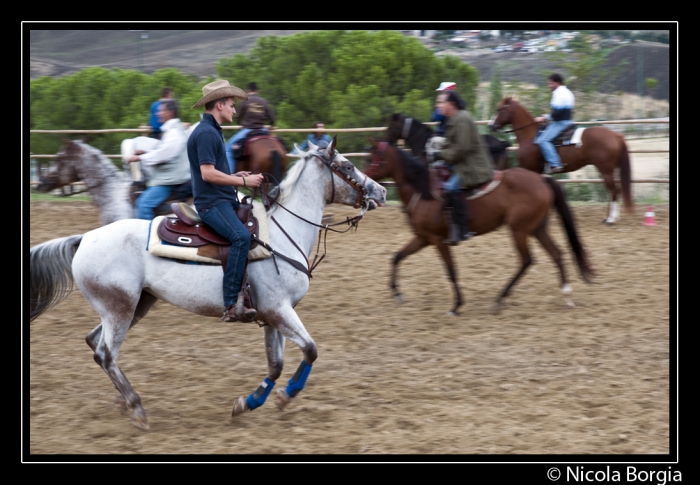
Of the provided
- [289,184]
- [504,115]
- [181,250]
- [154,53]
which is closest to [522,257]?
[289,184]

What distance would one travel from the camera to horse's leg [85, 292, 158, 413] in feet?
18.5

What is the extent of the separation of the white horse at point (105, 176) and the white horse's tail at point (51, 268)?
2.43m

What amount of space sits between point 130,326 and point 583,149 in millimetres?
8838

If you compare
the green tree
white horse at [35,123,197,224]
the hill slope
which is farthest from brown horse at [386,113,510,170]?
the hill slope

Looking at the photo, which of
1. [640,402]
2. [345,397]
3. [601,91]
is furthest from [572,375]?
[601,91]

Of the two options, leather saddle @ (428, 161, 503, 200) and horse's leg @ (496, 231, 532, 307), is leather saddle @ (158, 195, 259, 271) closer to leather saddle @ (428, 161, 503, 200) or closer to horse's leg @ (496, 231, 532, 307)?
leather saddle @ (428, 161, 503, 200)

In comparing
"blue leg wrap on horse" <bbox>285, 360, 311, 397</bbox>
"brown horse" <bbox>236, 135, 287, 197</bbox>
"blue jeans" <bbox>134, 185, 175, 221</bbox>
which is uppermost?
"brown horse" <bbox>236, 135, 287, 197</bbox>

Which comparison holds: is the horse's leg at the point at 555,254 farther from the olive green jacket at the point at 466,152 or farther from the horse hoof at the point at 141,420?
the horse hoof at the point at 141,420

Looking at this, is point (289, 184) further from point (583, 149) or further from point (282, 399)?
point (583, 149)

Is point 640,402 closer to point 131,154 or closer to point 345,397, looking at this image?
point 345,397

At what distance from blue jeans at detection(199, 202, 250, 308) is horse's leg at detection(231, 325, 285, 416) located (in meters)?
0.55

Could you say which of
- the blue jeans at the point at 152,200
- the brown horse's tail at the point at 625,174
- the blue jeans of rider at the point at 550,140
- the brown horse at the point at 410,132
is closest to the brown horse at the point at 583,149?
the brown horse's tail at the point at 625,174

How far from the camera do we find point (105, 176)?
8289 mm

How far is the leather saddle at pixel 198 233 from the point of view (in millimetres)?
5418
